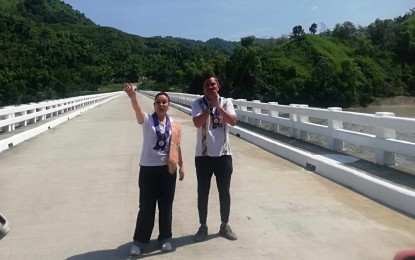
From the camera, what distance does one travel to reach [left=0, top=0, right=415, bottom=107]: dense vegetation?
202 feet

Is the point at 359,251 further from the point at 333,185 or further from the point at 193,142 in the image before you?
the point at 193,142

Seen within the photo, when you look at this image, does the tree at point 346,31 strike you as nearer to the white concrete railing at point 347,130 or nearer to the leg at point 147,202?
the white concrete railing at point 347,130

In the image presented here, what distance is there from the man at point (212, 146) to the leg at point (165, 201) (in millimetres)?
403

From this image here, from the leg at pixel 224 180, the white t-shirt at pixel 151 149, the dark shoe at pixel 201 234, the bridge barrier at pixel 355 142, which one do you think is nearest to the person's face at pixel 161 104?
the white t-shirt at pixel 151 149

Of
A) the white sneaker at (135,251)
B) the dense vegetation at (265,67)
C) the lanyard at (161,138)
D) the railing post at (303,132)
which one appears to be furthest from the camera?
the dense vegetation at (265,67)

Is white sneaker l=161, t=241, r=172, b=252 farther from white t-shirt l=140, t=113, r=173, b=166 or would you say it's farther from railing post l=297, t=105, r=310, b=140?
railing post l=297, t=105, r=310, b=140

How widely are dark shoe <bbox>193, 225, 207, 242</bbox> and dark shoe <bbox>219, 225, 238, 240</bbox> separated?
186 mm

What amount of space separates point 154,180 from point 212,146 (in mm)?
759

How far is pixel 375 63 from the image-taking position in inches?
2830

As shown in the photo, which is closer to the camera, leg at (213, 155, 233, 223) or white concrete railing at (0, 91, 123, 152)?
leg at (213, 155, 233, 223)

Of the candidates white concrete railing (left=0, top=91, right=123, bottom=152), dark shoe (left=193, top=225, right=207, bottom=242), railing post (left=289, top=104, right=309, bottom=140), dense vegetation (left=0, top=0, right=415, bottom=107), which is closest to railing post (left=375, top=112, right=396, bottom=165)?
railing post (left=289, top=104, right=309, bottom=140)

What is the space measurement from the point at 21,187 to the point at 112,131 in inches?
356

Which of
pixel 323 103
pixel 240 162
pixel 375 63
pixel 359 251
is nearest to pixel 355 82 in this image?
pixel 323 103

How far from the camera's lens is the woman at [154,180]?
5.09 metres
